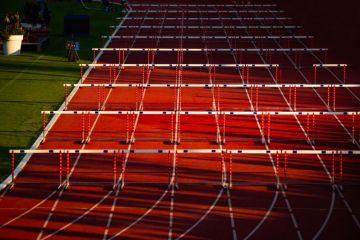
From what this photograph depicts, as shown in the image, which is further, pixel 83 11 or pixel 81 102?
pixel 83 11

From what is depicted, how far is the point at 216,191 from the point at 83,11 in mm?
38802

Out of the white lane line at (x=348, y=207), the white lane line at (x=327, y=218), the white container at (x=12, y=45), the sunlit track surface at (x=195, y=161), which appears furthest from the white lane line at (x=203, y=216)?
the white container at (x=12, y=45)

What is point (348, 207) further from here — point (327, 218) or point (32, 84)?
point (32, 84)

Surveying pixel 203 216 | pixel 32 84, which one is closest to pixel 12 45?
pixel 32 84

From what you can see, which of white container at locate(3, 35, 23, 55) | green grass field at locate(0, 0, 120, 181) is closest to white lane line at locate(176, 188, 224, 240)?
green grass field at locate(0, 0, 120, 181)

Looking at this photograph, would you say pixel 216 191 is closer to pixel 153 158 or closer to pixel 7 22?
pixel 153 158

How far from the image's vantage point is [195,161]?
20438 millimetres

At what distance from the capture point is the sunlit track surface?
1598 cm

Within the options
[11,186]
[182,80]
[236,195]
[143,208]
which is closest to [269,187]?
[236,195]

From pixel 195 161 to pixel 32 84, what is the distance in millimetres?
11682

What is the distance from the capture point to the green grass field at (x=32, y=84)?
896 inches

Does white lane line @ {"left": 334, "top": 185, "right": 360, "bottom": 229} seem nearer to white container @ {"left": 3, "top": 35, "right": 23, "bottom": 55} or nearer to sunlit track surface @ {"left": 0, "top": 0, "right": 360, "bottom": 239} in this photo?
sunlit track surface @ {"left": 0, "top": 0, "right": 360, "bottom": 239}

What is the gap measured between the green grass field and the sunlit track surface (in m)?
0.64

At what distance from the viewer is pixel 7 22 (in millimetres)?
36438
